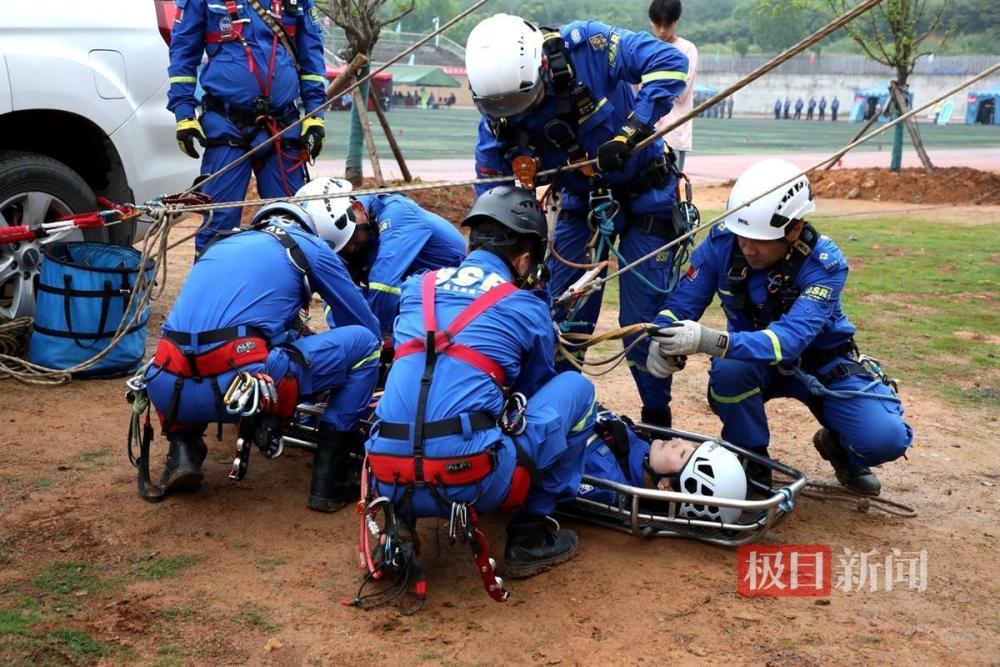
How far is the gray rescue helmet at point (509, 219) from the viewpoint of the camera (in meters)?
4.18

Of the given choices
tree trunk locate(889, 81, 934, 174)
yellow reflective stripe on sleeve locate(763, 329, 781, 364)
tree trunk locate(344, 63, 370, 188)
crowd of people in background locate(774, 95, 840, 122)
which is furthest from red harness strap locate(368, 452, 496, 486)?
crowd of people in background locate(774, 95, 840, 122)

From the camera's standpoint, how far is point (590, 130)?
557 cm

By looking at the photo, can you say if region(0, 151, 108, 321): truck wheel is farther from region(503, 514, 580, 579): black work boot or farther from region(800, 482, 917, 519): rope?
region(800, 482, 917, 519): rope

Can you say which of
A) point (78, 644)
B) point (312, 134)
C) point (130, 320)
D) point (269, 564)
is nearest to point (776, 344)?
point (269, 564)

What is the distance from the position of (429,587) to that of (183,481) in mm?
1340

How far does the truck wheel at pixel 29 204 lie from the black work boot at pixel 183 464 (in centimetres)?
195

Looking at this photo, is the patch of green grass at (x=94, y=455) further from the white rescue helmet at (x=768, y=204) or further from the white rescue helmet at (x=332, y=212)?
the white rescue helmet at (x=768, y=204)

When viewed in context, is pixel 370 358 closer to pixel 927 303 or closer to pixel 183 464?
pixel 183 464

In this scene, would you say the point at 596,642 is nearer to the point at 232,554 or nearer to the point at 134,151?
the point at 232,554

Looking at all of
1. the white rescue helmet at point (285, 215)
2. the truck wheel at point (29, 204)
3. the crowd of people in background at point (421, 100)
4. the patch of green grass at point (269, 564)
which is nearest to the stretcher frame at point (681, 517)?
the patch of green grass at point (269, 564)

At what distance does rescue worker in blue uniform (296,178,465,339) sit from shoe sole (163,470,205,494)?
1358mm

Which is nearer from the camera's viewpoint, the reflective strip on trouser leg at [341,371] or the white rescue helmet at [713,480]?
the white rescue helmet at [713,480]

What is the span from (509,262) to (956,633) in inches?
85.3

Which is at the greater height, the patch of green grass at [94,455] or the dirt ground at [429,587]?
the patch of green grass at [94,455]
